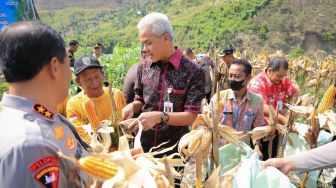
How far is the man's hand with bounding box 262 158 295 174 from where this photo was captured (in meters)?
1.62

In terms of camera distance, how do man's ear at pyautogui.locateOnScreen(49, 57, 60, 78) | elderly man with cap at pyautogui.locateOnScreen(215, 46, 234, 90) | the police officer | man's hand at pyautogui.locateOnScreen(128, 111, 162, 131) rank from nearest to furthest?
the police officer → man's ear at pyautogui.locateOnScreen(49, 57, 60, 78) → man's hand at pyautogui.locateOnScreen(128, 111, 162, 131) → elderly man with cap at pyautogui.locateOnScreen(215, 46, 234, 90)

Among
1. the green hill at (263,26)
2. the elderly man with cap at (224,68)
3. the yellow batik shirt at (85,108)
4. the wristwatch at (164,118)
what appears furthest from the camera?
the green hill at (263,26)

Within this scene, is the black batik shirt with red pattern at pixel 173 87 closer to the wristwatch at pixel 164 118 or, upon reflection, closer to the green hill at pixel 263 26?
the wristwatch at pixel 164 118

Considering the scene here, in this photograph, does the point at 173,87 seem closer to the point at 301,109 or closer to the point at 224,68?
the point at 301,109

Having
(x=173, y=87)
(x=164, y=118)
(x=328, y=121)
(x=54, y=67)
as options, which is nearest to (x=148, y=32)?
(x=173, y=87)

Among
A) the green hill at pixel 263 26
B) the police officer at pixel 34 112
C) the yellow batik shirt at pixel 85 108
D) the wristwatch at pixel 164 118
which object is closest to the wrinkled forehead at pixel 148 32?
the wristwatch at pixel 164 118

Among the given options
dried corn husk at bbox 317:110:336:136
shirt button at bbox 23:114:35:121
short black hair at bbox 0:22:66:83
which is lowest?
dried corn husk at bbox 317:110:336:136

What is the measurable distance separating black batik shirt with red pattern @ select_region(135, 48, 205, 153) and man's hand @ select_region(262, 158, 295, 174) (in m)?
0.75

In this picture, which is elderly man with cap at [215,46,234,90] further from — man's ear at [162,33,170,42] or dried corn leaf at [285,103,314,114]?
man's ear at [162,33,170,42]

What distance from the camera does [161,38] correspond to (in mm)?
2230

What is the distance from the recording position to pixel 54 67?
3.90 ft

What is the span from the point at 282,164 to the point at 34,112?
110 centimetres

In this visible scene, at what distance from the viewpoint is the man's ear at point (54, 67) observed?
118 cm

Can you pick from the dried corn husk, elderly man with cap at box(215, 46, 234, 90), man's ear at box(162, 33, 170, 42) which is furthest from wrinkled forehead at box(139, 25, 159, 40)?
elderly man with cap at box(215, 46, 234, 90)
